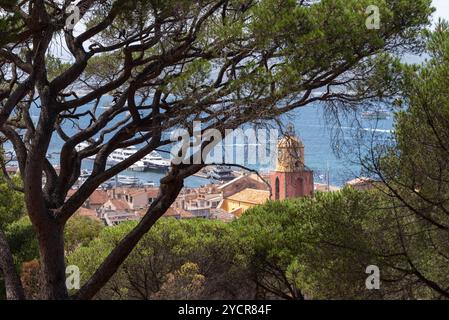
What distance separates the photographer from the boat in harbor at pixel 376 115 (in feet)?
17.5

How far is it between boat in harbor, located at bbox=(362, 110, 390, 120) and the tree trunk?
2.79m

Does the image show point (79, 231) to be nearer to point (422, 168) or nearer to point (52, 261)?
point (52, 261)

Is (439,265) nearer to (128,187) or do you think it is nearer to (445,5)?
(445,5)

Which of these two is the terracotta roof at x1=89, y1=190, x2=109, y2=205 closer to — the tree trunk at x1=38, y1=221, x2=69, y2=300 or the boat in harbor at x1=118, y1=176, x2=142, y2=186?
the boat in harbor at x1=118, y1=176, x2=142, y2=186

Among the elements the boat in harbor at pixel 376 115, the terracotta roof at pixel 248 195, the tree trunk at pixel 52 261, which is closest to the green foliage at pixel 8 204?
the tree trunk at pixel 52 261

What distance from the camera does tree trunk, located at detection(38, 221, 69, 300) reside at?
17.2 feet

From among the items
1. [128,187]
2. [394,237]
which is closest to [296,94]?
[394,237]

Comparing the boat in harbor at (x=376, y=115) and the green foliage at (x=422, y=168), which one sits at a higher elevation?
the boat in harbor at (x=376, y=115)

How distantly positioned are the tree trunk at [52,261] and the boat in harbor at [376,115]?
2.79 meters

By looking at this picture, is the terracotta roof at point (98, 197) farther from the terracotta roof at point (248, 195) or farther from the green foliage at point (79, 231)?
the terracotta roof at point (248, 195)

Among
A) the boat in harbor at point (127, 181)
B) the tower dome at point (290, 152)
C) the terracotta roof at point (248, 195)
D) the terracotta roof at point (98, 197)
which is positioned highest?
the boat in harbor at point (127, 181)

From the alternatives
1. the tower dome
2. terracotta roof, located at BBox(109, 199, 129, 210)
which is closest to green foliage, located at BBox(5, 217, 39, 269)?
the tower dome

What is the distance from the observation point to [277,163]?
612 centimetres
